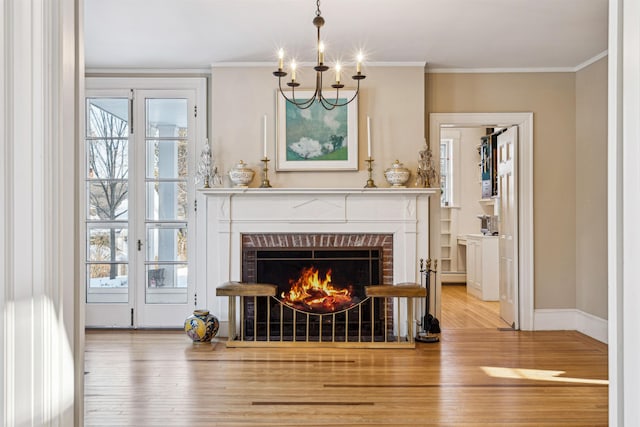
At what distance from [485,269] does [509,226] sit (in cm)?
Result: 199

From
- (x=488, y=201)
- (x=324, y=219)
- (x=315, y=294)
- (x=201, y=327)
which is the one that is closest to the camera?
(x=201, y=327)

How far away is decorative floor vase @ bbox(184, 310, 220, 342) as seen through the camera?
4.71 m

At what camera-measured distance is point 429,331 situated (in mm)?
4898

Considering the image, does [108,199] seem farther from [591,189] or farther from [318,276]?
[591,189]

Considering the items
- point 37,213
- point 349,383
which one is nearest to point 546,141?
point 349,383

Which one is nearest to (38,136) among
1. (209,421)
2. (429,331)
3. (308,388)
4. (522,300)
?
(209,421)

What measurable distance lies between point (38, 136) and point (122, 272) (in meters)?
4.63

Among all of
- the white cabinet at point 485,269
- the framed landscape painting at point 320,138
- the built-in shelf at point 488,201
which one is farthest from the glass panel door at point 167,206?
the built-in shelf at point 488,201

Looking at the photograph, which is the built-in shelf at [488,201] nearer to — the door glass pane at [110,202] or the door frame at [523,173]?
the door frame at [523,173]

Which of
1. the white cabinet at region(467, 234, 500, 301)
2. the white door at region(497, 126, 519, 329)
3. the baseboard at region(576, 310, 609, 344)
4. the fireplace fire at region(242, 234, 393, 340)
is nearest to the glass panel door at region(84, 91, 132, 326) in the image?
the fireplace fire at region(242, 234, 393, 340)

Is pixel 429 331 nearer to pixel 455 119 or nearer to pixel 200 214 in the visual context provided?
pixel 455 119

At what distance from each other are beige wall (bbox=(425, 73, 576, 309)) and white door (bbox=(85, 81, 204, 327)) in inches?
104

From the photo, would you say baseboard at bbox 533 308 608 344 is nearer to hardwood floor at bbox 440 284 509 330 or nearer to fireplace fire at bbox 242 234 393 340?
hardwood floor at bbox 440 284 509 330

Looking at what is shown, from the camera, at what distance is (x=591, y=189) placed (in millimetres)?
5066
